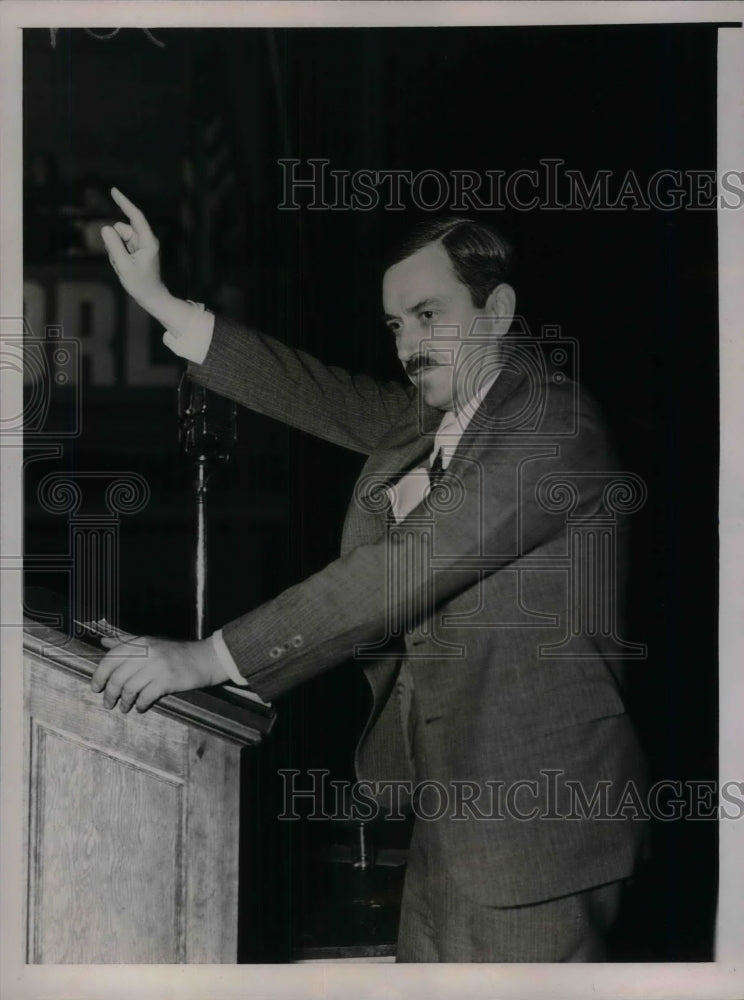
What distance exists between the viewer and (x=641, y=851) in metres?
1.95

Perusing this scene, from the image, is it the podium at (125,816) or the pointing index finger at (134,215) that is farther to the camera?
the pointing index finger at (134,215)

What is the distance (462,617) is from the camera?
6.14 ft

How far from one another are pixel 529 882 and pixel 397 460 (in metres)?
0.80

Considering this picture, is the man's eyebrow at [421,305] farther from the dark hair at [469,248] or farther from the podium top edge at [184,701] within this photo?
the podium top edge at [184,701]

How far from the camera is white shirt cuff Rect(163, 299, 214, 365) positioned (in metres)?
1.93

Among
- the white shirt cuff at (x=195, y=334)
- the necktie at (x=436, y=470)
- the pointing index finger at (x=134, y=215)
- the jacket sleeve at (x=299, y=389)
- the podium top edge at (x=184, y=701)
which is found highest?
the pointing index finger at (x=134, y=215)

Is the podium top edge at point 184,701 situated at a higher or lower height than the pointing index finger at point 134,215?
lower

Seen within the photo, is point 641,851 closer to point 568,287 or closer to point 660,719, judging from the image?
point 660,719

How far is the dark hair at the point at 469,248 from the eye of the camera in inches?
75.7

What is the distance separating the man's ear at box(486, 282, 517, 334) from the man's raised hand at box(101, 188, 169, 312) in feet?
2.05

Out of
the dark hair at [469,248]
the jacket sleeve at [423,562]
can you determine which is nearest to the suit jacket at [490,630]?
the jacket sleeve at [423,562]

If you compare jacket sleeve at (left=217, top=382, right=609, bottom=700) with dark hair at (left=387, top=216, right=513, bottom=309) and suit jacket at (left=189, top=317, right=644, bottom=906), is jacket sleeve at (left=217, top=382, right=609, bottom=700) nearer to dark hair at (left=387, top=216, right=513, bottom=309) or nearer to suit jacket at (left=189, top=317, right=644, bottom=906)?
suit jacket at (left=189, top=317, right=644, bottom=906)

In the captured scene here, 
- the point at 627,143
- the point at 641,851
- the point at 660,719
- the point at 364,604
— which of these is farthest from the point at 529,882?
the point at 627,143

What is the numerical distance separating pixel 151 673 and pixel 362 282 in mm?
836
